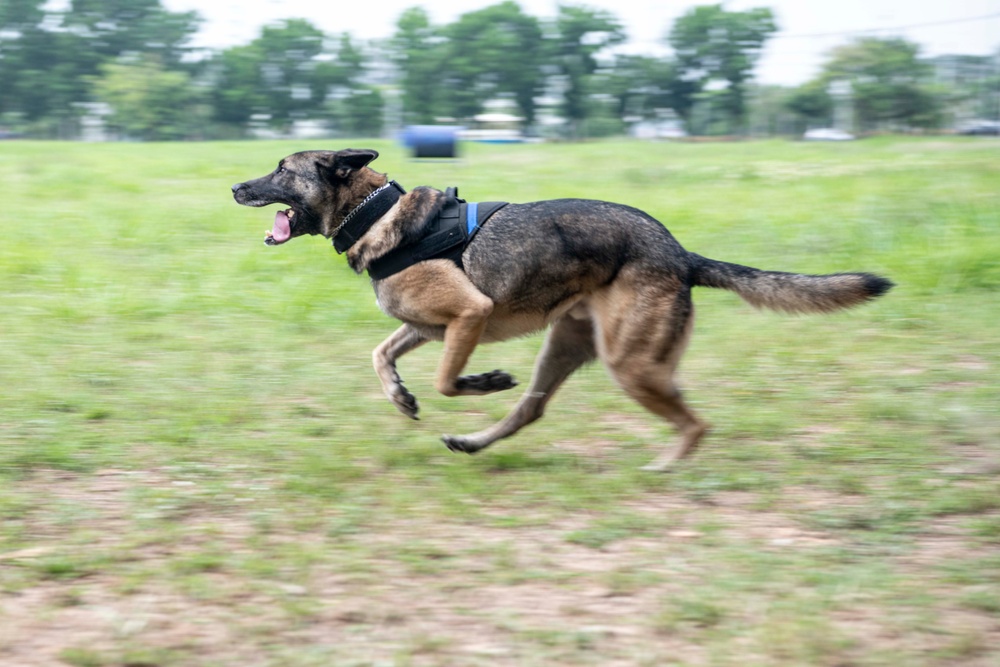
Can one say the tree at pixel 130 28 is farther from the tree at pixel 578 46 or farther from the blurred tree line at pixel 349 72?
the tree at pixel 578 46

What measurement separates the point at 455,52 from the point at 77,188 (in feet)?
203

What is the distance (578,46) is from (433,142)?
57.8 meters

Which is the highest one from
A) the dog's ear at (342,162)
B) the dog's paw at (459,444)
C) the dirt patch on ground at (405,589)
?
the dog's ear at (342,162)

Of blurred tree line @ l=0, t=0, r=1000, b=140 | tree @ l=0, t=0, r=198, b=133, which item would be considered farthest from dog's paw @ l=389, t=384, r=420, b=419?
tree @ l=0, t=0, r=198, b=133

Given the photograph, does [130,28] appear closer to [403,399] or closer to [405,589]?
[403,399]

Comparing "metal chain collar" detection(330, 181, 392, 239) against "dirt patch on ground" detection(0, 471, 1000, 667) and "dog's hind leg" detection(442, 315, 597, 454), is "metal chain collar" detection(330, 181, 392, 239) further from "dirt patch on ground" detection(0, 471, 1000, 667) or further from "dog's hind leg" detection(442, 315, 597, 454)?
"dirt patch on ground" detection(0, 471, 1000, 667)

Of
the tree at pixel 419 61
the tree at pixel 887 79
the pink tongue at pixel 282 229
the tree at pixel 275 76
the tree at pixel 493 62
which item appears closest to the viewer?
the pink tongue at pixel 282 229

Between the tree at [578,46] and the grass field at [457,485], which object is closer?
the grass field at [457,485]

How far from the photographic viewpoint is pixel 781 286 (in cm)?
576

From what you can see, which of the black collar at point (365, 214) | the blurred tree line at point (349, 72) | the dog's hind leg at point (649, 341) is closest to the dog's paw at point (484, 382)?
the dog's hind leg at point (649, 341)

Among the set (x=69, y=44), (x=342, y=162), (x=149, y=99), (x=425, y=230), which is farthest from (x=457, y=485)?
(x=69, y=44)

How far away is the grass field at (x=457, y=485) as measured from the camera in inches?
144

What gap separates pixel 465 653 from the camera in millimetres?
3494

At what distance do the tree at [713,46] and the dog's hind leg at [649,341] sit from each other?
2295 inches
